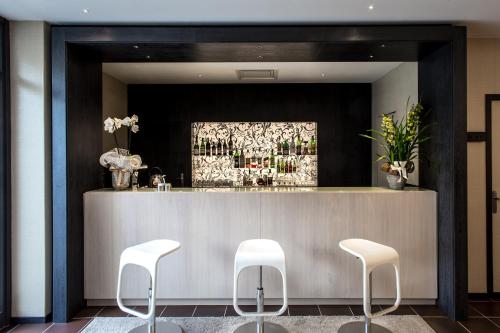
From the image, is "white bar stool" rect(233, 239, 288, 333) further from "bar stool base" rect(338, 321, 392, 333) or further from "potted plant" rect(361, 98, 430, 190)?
"potted plant" rect(361, 98, 430, 190)

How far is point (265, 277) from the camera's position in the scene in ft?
10.1

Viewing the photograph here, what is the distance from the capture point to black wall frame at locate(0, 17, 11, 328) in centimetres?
278

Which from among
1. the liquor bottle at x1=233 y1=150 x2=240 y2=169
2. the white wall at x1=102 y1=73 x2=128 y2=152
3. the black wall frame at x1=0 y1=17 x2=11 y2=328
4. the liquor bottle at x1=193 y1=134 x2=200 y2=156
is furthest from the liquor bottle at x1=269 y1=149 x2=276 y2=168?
the black wall frame at x1=0 y1=17 x2=11 y2=328

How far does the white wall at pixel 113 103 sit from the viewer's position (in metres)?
4.57

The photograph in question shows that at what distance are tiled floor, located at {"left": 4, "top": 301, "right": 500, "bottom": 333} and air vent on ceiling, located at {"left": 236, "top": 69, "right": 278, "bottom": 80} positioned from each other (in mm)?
2965

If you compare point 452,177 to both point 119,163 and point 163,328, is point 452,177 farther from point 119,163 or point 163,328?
point 119,163

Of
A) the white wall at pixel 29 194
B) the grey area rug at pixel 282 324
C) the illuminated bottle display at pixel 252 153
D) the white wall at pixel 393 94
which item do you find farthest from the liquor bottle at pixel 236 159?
the white wall at pixel 29 194

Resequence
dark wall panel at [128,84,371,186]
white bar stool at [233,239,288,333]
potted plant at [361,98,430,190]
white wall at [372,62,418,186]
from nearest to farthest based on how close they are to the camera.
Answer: white bar stool at [233,239,288,333], potted plant at [361,98,430,190], white wall at [372,62,418,186], dark wall panel at [128,84,371,186]

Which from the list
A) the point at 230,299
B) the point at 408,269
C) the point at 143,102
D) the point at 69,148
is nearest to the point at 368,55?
the point at 408,269

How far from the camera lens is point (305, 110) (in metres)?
5.29

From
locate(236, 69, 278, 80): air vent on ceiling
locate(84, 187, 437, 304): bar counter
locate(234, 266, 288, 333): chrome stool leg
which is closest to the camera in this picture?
locate(234, 266, 288, 333): chrome stool leg

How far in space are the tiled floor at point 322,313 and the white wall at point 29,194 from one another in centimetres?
26

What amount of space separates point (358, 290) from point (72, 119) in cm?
303

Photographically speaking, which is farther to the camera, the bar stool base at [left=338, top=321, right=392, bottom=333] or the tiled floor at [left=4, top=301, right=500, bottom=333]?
the tiled floor at [left=4, top=301, right=500, bottom=333]
